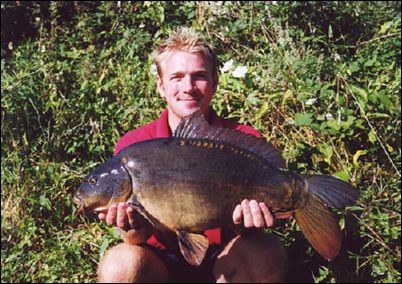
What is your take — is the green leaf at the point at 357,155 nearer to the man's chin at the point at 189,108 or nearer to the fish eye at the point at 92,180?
the man's chin at the point at 189,108

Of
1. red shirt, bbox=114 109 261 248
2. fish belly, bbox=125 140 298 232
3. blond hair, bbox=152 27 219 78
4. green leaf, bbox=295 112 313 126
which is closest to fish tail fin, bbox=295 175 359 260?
fish belly, bbox=125 140 298 232

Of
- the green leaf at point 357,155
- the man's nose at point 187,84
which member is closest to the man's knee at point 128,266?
the man's nose at point 187,84

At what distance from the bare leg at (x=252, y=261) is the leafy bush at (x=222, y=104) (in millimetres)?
609

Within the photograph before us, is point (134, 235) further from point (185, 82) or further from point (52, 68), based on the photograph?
point (52, 68)

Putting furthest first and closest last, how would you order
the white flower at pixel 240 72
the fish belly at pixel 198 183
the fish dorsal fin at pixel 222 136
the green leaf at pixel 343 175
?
the white flower at pixel 240 72 < the green leaf at pixel 343 175 < the fish dorsal fin at pixel 222 136 < the fish belly at pixel 198 183

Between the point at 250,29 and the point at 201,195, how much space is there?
272 centimetres

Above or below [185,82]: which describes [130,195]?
below

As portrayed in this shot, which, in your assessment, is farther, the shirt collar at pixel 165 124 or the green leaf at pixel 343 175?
the green leaf at pixel 343 175

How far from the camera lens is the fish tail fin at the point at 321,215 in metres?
2.17

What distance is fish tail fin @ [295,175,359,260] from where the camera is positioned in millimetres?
2172

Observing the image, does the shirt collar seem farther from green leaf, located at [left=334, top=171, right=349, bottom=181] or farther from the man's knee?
green leaf, located at [left=334, top=171, right=349, bottom=181]

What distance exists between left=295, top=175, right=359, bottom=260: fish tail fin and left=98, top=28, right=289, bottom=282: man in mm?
153

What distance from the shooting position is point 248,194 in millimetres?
2170

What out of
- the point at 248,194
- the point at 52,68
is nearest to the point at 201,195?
the point at 248,194
